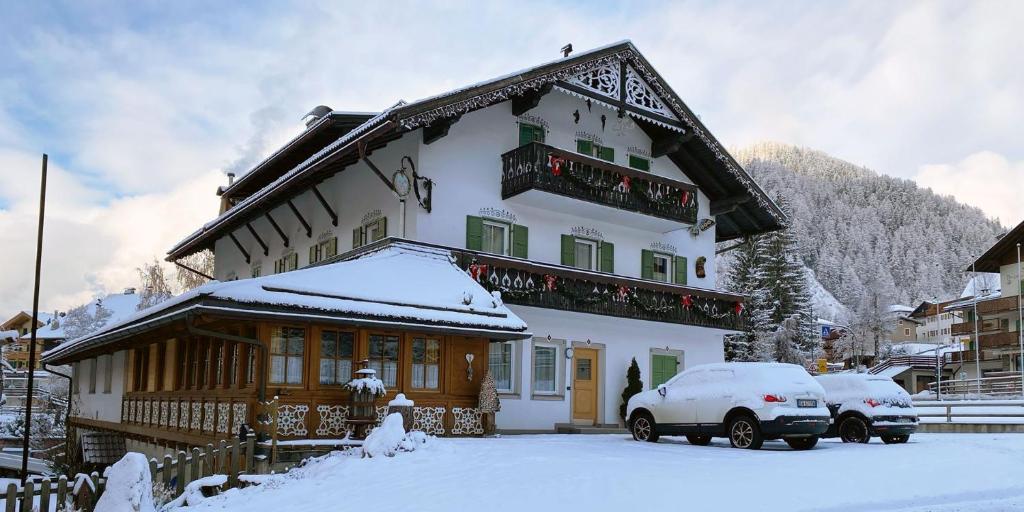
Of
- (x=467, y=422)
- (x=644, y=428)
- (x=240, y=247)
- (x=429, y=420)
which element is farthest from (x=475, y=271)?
(x=240, y=247)

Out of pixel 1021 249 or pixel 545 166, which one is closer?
pixel 545 166

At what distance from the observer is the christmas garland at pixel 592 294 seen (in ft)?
77.2

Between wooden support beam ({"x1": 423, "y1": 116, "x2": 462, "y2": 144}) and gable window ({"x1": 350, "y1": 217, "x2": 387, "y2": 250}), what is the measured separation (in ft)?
8.26

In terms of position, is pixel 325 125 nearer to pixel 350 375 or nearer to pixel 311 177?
pixel 311 177

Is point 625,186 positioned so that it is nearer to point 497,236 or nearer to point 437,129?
point 497,236

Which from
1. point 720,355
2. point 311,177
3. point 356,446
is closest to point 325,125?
point 311,177

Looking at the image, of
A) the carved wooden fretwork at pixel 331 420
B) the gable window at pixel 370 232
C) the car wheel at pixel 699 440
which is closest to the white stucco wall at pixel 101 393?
the gable window at pixel 370 232

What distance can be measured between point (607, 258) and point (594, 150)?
3.24 metres

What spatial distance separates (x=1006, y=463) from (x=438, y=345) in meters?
10.9

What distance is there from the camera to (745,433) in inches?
736

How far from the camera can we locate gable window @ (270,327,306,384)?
17906mm

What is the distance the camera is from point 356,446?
1645 centimetres

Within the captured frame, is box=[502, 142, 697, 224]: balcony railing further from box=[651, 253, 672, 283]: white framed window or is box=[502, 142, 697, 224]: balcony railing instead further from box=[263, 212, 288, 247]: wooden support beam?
box=[263, 212, 288, 247]: wooden support beam

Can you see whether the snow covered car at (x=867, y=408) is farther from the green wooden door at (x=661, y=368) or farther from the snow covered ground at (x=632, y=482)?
the green wooden door at (x=661, y=368)
